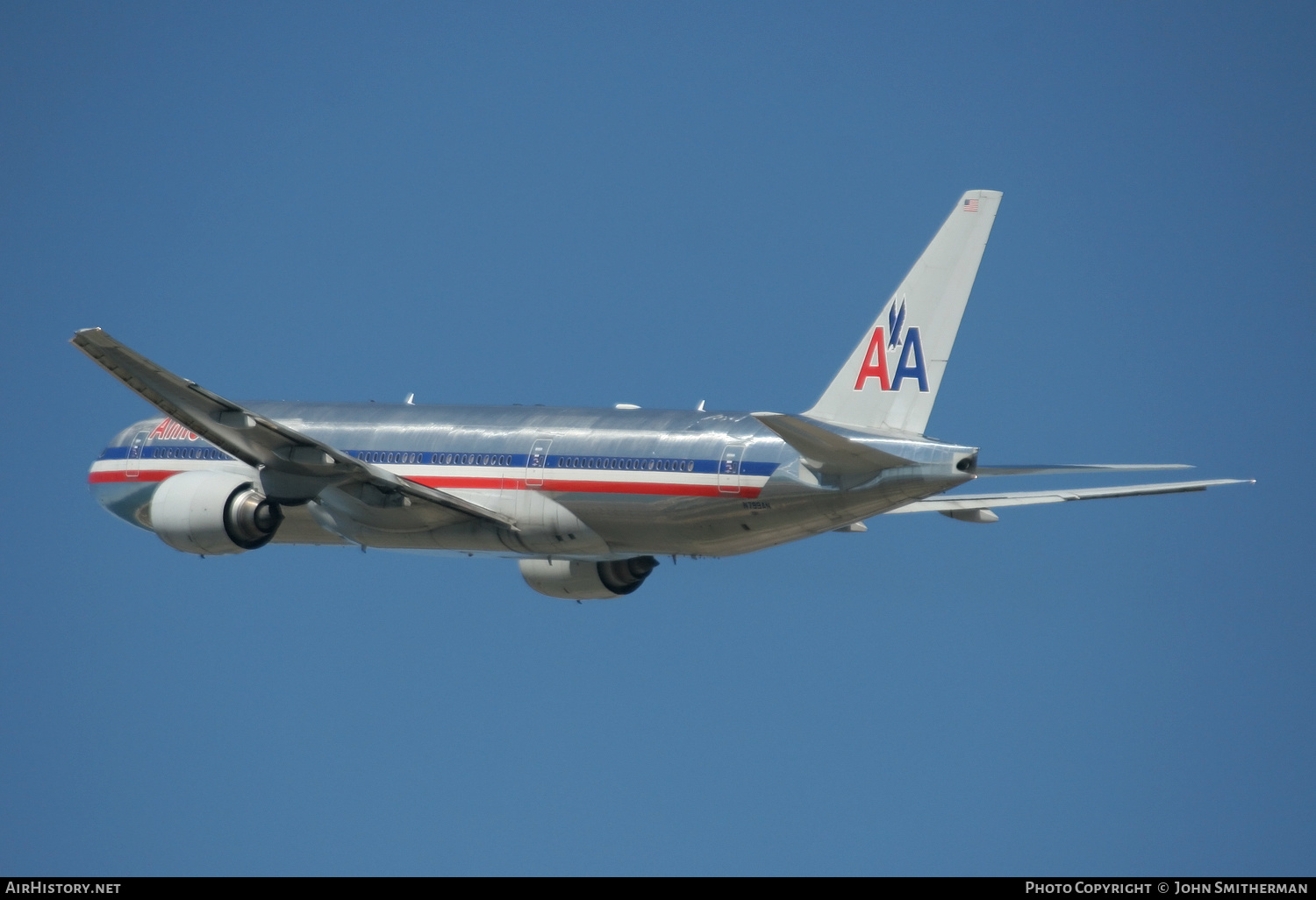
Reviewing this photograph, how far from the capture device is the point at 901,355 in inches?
1837

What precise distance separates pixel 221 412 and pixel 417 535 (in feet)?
20.1

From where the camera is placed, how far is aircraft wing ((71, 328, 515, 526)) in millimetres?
44812

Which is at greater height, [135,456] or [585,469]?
[585,469]

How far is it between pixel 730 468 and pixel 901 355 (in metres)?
4.46

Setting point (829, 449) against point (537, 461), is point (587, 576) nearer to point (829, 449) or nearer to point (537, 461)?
point (537, 461)

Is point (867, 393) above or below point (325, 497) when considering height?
above

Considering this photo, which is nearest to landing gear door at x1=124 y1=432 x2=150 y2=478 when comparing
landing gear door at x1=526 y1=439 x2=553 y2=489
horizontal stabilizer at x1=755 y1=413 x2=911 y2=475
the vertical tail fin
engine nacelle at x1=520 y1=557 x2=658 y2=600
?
engine nacelle at x1=520 y1=557 x2=658 y2=600

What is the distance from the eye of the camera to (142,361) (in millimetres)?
44625

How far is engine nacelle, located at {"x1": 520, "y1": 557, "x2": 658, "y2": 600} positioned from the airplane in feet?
0.16

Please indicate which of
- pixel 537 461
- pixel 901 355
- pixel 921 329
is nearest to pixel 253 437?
pixel 537 461

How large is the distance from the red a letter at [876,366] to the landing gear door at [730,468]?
295cm

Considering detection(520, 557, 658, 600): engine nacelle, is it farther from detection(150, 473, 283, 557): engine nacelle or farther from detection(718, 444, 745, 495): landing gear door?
detection(718, 444, 745, 495): landing gear door
